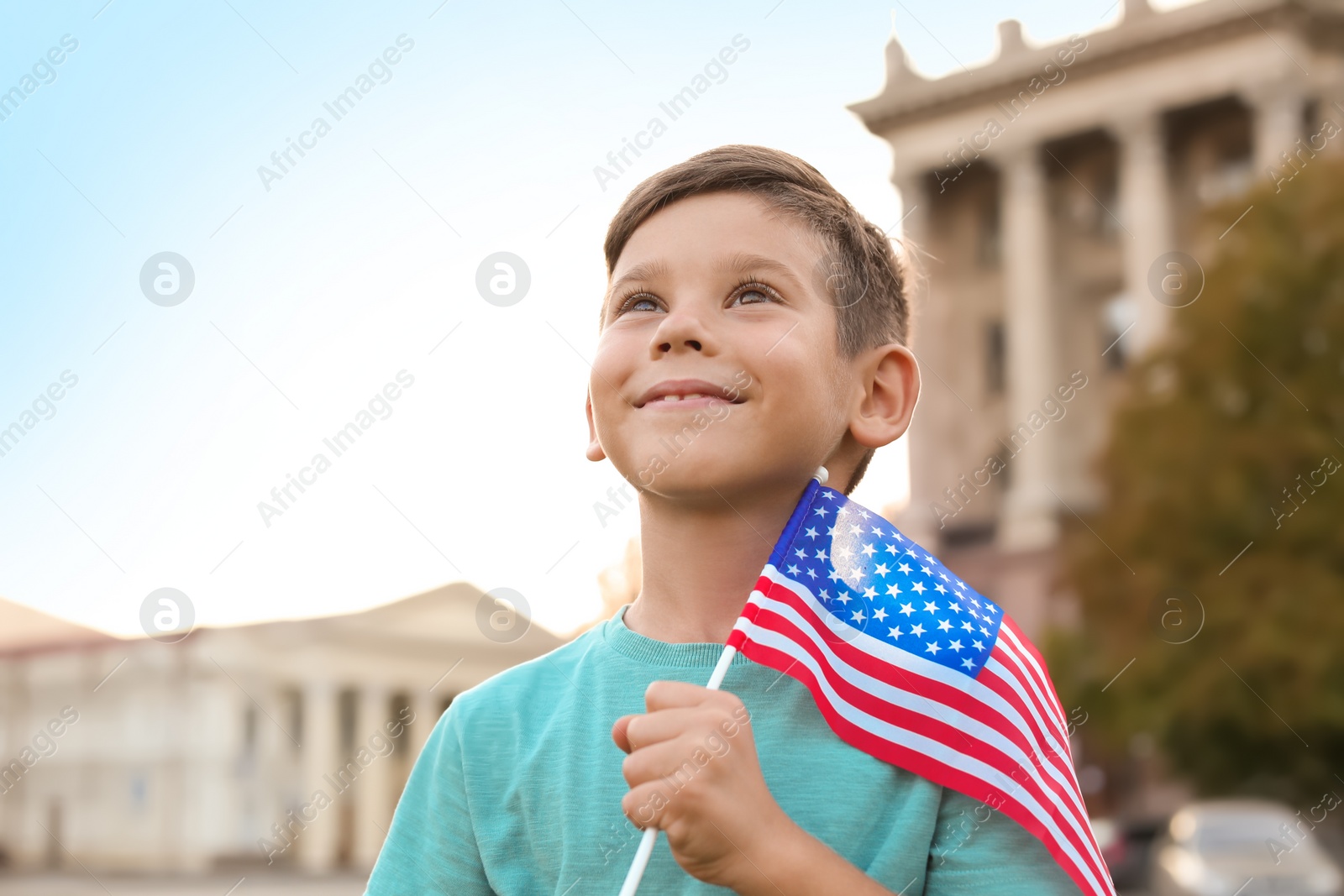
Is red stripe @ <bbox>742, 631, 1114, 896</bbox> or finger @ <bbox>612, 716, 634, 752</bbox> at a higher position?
red stripe @ <bbox>742, 631, 1114, 896</bbox>

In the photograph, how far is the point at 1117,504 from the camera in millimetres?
19891

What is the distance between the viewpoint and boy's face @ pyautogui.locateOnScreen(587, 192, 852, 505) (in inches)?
76.5

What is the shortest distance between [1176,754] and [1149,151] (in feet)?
70.5

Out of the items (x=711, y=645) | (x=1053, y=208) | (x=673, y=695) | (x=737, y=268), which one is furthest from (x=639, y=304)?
(x=1053, y=208)

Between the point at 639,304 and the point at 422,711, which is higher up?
the point at 639,304

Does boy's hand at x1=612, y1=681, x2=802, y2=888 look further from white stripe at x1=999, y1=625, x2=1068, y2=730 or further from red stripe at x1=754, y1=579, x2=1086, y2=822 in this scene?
white stripe at x1=999, y1=625, x2=1068, y2=730

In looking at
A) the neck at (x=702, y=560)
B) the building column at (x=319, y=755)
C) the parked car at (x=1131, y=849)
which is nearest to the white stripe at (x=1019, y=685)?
the neck at (x=702, y=560)

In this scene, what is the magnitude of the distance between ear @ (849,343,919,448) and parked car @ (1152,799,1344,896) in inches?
534

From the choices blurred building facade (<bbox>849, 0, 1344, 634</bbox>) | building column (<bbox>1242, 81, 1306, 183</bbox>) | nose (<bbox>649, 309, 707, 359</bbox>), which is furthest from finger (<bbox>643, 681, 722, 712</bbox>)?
building column (<bbox>1242, 81, 1306, 183</bbox>)

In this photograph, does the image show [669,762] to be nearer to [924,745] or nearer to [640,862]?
[640,862]

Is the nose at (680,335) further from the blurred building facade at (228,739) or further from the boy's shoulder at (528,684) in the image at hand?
the blurred building facade at (228,739)

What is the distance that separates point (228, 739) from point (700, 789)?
45.4 metres

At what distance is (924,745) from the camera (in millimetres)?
1909

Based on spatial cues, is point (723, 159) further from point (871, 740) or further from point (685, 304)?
point (871, 740)
